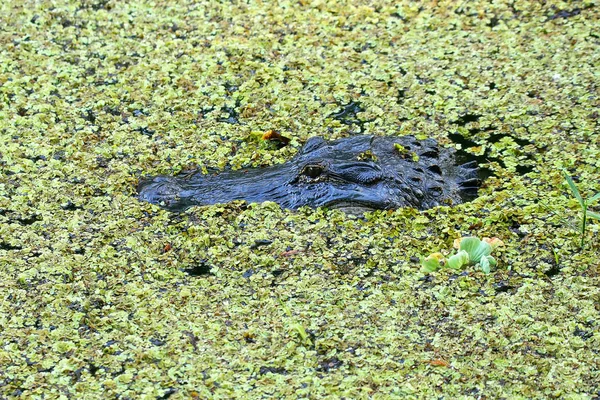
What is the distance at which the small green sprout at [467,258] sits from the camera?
394cm

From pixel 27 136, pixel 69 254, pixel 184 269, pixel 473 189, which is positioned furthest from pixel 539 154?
pixel 27 136

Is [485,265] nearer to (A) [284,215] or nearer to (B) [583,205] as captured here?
(B) [583,205]

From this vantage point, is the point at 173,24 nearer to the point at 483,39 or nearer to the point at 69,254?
the point at 483,39

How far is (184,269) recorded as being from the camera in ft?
13.4

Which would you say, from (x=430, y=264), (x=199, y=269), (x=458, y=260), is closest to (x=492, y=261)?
(x=458, y=260)

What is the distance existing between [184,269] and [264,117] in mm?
1516

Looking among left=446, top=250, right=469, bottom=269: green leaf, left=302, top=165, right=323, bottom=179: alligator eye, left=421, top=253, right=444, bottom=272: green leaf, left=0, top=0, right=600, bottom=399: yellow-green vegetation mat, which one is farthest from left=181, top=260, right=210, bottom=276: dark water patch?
left=446, top=250, right=469, bottom=269: green leaf

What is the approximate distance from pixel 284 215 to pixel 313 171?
0.28m

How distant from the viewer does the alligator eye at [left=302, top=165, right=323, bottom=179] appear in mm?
4473

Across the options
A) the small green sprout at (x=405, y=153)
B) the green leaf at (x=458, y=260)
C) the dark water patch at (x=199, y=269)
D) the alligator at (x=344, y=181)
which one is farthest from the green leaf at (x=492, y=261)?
the dark water patch at (x=199, y=269)

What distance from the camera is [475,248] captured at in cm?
400

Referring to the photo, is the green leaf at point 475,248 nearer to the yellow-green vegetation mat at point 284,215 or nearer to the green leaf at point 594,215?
the yellow-green vegetation mat at point 284,215

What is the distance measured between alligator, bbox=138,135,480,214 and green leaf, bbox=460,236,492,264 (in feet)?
1.69

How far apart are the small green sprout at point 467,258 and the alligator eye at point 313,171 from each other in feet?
2.54
